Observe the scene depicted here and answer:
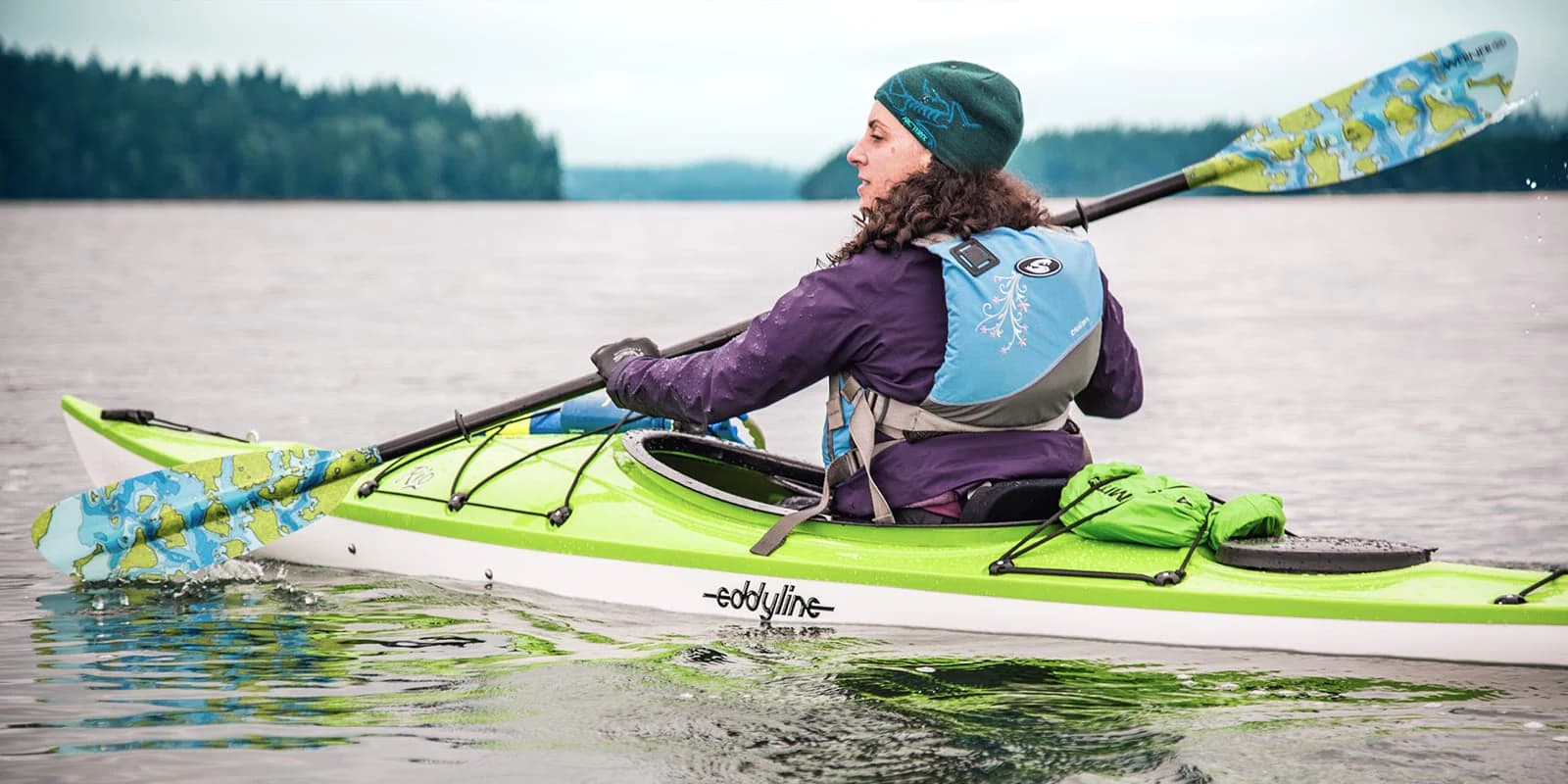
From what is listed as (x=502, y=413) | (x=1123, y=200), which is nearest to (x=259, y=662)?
(x=502, y=413)

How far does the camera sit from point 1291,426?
11.5 meters

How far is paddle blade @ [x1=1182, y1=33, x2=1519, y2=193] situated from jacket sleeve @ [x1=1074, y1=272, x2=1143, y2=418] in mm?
1192

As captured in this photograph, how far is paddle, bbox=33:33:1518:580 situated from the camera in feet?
19.4

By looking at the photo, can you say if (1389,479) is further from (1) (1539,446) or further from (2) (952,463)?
(2) (952,463)

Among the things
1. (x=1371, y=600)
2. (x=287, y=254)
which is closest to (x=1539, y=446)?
(x=1371, y=600)

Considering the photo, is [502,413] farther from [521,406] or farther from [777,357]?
[777,357]

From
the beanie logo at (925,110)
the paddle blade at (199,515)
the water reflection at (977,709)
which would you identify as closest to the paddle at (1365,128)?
the beanie logo at (925,110)

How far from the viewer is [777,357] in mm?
4801

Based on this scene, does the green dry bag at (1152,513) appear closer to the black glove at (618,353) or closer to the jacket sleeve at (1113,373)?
the jacket sleeve at (1113,373)

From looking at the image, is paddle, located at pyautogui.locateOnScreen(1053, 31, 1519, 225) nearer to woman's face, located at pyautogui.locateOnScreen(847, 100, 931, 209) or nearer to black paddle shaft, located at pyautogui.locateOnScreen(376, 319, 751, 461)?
woman's face, located at pyautogui.locateOnScreen(847, 100, 931, 209)

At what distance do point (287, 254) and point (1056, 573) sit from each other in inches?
1591

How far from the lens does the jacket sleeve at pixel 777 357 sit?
4758 mm

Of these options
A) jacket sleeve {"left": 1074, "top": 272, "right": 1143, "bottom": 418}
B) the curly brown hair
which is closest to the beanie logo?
the curly brown hair

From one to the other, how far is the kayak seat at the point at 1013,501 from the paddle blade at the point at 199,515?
8.35ft
